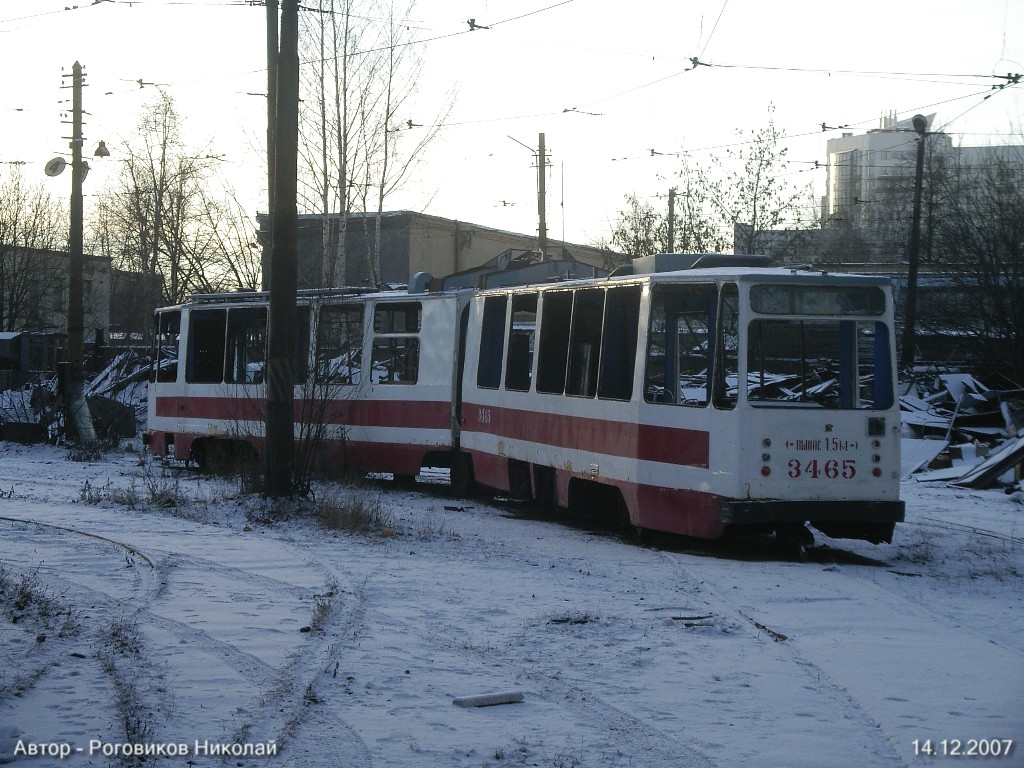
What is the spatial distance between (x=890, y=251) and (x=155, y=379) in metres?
55.3

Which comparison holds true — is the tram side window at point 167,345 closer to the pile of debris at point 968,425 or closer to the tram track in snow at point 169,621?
the tram track in snow at point 169,621

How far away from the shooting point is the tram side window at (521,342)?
1468 centimetres

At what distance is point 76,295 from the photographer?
88.7ft

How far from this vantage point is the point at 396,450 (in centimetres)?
1756

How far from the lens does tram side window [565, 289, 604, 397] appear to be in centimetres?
1301

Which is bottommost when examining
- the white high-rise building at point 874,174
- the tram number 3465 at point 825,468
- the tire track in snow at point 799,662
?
the tire track in snow at point 799,662

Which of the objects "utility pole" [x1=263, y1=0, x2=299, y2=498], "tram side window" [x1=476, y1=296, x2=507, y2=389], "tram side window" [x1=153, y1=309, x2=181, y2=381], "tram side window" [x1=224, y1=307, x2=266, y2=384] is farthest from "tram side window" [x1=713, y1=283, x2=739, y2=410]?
"tram side window" [x1=153, y1=309, x2=181, y2=381]

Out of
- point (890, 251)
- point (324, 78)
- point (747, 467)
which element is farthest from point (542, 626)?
point (890, 251)

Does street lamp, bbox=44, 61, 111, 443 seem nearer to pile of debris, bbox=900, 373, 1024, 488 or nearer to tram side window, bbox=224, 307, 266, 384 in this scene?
tram side window, bbox=224, 307, 266, 384

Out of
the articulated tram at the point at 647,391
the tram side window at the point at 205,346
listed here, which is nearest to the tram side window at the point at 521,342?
the articulated tram at the point at 647,391

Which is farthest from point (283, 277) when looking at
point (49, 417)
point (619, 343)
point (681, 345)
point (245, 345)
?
point (49, 417)

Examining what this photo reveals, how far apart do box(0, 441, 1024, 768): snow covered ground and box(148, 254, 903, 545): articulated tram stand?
0.68 m

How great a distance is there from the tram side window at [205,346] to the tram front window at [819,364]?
35.4ft

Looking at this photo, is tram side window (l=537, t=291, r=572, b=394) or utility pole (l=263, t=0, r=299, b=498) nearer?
tram side window (l=537, t=291, r=572, b=394)
